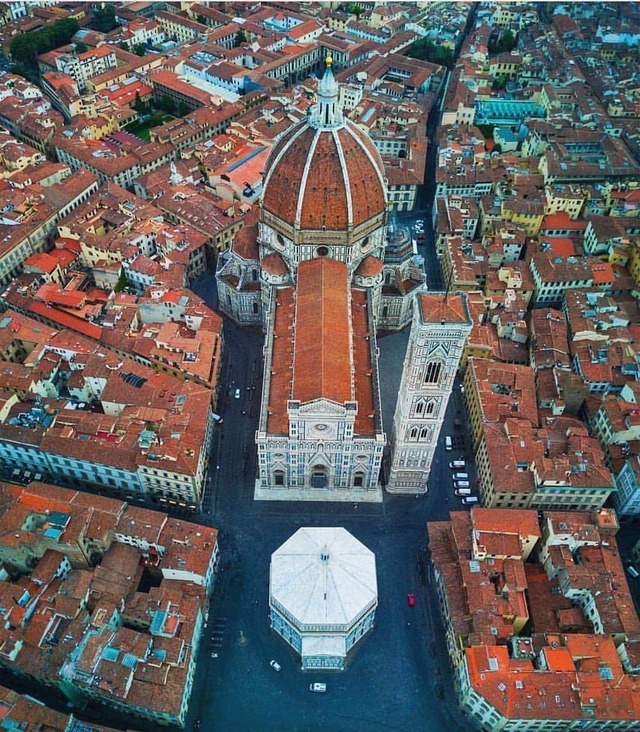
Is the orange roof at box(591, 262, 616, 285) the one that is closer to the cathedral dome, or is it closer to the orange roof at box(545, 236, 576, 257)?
the orange roof at box(545, 236, 576, 257)

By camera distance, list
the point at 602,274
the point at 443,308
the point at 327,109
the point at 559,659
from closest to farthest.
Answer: the point at 559,659 < the point at 443,308 < the point at 327,109 < the point at 602,274

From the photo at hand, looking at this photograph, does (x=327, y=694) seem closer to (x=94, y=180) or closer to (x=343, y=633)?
(x=343, y=633)

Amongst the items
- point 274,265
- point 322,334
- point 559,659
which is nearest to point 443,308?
point 322,334

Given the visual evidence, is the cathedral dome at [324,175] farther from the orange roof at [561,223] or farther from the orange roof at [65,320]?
the orange roof at [561,223]

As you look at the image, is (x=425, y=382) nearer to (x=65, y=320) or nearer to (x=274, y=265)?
(x=274, y=265)

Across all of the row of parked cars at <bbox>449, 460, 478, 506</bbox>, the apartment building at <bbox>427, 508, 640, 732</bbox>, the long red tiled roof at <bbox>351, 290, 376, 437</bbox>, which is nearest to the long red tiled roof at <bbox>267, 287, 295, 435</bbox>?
the long red tiled roof at <bbox>351, 290, 376, 437</bbox>
